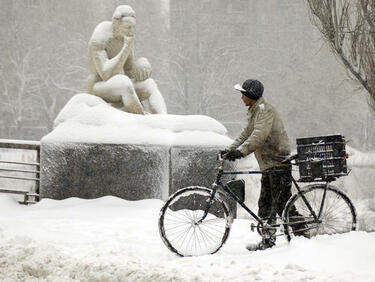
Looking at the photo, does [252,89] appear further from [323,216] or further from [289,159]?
[323,216]

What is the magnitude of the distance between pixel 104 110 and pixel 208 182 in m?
2.06

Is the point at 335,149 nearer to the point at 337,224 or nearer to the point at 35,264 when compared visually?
the point at 337,224

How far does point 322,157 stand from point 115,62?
4.99 m

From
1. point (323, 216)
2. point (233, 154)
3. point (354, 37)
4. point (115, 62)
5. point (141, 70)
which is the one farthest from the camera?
point (354, 37)

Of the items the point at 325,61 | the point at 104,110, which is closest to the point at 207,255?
the point at 104,110

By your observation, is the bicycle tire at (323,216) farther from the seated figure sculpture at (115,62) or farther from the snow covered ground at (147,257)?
the seated figure sculpture at (115,62)

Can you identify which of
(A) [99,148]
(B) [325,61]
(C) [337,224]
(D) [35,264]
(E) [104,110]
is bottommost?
(D) [35,264]

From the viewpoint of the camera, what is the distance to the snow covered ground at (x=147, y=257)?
4879 millimetres

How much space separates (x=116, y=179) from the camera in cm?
895

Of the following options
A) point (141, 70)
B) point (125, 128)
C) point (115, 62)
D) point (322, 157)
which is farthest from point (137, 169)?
point (322, 157)

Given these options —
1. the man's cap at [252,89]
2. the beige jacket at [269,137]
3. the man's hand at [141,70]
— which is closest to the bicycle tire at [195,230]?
the beige jacket at [269,137]

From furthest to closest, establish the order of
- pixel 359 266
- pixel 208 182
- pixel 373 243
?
pixel 208 182 → pixel 373 243 → pixel 359 266

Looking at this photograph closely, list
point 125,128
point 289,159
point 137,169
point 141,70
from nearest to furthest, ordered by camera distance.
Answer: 1. point 289,159
2. point 137,169
3. point 125,128
4. point 141,70

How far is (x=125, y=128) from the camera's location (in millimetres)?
9133
